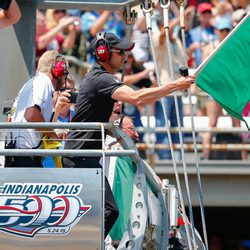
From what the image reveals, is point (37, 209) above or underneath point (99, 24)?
underneath

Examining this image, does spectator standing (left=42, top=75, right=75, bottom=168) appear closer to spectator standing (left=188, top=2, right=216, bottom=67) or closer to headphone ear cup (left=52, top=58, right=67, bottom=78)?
headphone ear cup (left=52, top=58, right=67, bottom=78)

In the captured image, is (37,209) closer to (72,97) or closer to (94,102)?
(94,102)

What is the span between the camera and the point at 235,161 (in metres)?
15.2

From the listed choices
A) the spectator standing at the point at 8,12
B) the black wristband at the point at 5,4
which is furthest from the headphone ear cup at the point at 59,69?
the black wristband at the point at 5,4

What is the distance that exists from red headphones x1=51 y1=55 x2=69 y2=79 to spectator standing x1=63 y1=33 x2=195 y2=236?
561 millimetres

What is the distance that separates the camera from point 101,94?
8.23 metres

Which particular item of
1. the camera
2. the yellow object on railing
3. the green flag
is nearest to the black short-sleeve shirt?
the yellow object on railing

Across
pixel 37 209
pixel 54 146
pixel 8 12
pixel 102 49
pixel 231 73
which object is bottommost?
pixel 37 209

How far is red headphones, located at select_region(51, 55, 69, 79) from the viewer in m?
8.89

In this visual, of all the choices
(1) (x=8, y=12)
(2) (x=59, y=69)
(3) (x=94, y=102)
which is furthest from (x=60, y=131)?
(1) (x=8, y=12)

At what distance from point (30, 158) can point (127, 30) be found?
1803 mm

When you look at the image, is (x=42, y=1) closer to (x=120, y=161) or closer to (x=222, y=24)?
(x=120, y=161)

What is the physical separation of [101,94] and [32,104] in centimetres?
60

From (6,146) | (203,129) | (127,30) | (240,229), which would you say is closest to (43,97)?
(6,146)
